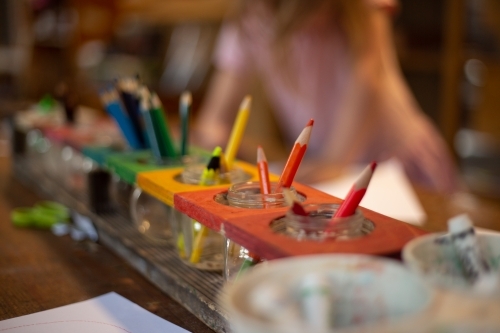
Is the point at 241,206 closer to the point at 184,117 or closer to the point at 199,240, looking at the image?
the point at 199,240

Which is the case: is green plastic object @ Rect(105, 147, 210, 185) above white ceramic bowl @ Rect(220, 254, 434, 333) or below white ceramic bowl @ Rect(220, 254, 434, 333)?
below

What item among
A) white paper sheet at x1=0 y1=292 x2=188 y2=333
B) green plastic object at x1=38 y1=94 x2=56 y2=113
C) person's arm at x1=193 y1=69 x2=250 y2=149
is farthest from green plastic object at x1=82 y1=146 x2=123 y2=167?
person's arm at x1=193 y1=69 x2=250 y2=149

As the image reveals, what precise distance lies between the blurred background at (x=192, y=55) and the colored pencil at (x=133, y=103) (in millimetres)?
350

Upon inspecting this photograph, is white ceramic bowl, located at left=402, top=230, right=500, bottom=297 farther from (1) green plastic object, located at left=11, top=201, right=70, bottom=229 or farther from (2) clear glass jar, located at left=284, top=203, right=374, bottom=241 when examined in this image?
(1) green plastic object, located at left=11, top=201, right=70, bottom=229

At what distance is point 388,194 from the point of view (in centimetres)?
94

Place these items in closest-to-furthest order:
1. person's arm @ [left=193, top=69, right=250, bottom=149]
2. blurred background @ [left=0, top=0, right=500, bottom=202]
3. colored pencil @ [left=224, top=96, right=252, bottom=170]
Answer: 1. colored pencil @ [left=224, top=96, right=252, bottom=170]
2. person's arm @ [left=193, top=69, right=250, bottom=149]
3. blurred background @ [left=0, top=0, right=500, bottom=202]

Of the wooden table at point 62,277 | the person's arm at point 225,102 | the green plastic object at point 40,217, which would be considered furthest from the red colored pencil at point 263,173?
the person's arm at point 225,102

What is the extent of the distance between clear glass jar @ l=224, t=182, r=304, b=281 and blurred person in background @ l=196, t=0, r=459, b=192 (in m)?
0.65

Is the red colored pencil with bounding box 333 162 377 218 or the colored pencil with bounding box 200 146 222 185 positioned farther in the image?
the colored pencil with bounding box 200 146 222 185

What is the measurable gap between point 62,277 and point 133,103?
10.1 inches

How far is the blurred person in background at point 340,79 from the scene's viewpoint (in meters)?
1.37

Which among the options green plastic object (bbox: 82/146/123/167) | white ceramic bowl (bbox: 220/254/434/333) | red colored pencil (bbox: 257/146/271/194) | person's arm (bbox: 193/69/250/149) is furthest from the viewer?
person's arm (bbox: 193/69/250/149)

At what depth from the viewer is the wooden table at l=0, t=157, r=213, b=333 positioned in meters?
0.58

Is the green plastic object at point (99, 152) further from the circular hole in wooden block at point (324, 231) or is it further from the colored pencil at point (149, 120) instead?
the circular hole in wooden block at point (324, 231)
